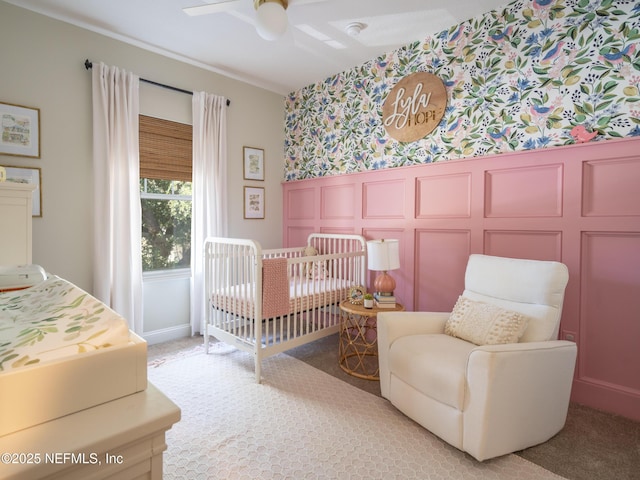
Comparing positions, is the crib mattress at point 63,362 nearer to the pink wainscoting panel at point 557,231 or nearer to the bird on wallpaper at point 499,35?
the pink wainscoting panel at point 557,231

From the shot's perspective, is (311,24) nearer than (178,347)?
Yes

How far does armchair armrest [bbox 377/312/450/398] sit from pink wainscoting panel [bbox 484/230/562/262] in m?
0.70

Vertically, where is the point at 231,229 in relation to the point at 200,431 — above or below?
above

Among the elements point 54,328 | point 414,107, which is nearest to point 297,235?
point 414,107

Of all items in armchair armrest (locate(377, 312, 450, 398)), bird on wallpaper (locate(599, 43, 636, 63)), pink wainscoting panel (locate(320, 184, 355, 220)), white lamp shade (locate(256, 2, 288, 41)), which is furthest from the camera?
pink wainscoting panel (locate(320, 184, 355, 220))

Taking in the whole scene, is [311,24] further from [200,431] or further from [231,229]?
[200,431]

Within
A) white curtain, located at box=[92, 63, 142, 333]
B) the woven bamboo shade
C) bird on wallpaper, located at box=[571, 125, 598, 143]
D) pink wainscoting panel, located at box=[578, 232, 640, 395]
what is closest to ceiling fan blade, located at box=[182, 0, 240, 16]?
white curtain, located at box=[92, 63, 142, 333]

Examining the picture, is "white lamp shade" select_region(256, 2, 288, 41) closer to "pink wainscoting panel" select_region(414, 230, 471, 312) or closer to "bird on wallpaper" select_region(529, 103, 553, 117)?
"bird on wallpaper" select_region(529, 103, 553, 117)

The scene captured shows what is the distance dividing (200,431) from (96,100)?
2.51 m

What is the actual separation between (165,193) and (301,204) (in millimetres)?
Answer: 1427

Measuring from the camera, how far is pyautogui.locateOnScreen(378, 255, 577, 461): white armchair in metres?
1.54

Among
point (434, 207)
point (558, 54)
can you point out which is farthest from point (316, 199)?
point (558, 54)

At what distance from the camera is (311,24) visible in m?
2.57

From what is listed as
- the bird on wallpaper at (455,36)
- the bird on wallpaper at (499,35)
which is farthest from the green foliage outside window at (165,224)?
the bird on wallpaper at (499,35)
